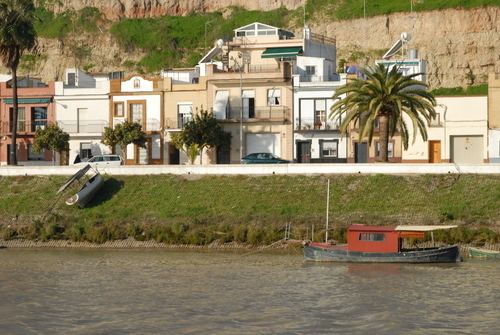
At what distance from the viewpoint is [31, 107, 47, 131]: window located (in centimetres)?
8375

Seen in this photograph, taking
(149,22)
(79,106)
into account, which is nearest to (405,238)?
(79,106)

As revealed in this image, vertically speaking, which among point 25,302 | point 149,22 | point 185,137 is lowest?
point 25,302

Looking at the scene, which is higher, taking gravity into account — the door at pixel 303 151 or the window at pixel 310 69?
the window at pixel 310 69

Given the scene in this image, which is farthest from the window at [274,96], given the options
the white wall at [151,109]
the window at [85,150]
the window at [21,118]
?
the window at [21,118]

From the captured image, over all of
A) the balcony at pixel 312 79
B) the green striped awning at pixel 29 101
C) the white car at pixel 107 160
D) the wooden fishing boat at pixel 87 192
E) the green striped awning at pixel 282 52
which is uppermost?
the green striped awning at pixel 282 52

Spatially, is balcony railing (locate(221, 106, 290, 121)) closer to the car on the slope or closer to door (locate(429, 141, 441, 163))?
the car on the slope

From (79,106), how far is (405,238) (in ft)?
115

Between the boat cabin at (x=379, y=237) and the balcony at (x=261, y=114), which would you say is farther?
the balcony at (x=261, y=114)

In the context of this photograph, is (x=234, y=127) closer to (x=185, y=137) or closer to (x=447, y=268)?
(x=185, y=137)

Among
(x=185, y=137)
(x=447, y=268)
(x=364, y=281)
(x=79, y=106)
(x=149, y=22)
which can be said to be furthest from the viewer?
(x=149, y=22)

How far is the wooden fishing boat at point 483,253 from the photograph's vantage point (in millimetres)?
51812

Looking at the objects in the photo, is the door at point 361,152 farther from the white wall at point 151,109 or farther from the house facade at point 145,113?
the white wall at point 151,109

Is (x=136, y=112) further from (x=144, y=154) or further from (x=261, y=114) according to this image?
(x=261, y=114)

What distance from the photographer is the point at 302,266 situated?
5053cm
